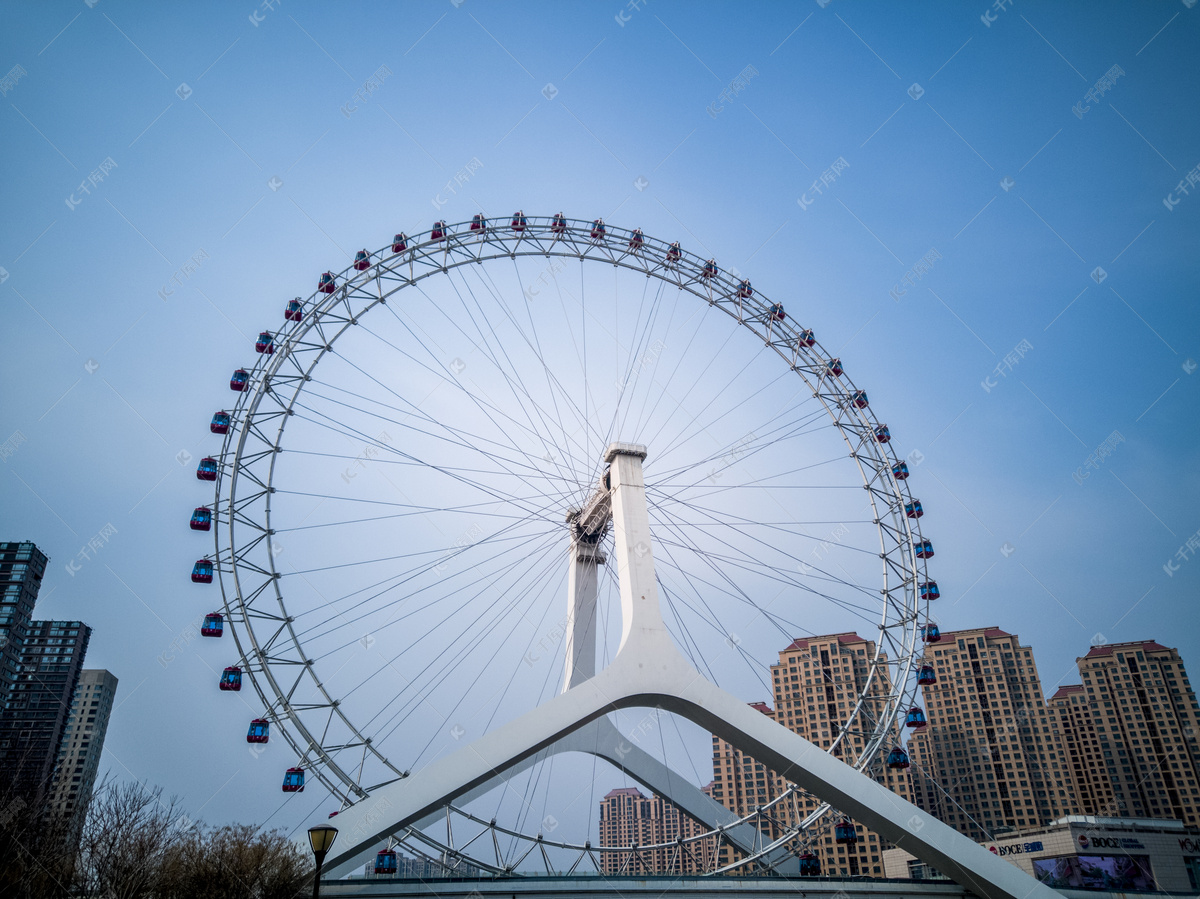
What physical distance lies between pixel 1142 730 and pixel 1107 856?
94.7 feet

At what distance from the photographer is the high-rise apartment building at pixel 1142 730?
2635 inches

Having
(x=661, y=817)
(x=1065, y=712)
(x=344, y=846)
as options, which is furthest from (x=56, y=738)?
(x=1065, y=712)

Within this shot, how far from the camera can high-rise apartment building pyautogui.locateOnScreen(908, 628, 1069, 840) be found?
65188mm

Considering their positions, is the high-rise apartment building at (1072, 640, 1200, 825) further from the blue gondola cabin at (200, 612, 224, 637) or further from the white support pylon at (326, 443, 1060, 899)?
the blue gondola cabin at (200, 612, 224, 637)

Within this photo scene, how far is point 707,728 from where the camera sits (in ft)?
69.7

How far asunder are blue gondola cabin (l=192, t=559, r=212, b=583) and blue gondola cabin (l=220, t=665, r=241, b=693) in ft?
7.93

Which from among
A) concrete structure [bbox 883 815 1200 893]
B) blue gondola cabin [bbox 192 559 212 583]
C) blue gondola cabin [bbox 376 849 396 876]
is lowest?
blue gondola cabin [bbox 376 849 396 876]

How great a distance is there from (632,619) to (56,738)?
49.3 m

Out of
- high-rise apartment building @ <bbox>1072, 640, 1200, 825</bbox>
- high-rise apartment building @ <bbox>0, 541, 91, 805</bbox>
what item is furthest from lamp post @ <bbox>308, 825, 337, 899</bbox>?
high-rise apartment building @ <bbox>1072, 640, 1200, 825</bbox>

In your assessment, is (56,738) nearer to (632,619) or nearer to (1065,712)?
(632,619)

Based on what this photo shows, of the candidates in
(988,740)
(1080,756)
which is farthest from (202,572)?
(1080,756)

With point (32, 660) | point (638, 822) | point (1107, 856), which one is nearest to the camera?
point (1107, 856)

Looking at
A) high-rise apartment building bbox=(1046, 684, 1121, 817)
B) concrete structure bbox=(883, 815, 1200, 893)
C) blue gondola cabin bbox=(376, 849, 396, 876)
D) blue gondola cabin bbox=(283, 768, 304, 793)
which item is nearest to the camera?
blue gondola cabin bbox=(376, 849, 396, 876)

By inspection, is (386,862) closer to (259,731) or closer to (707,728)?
(259,731)
